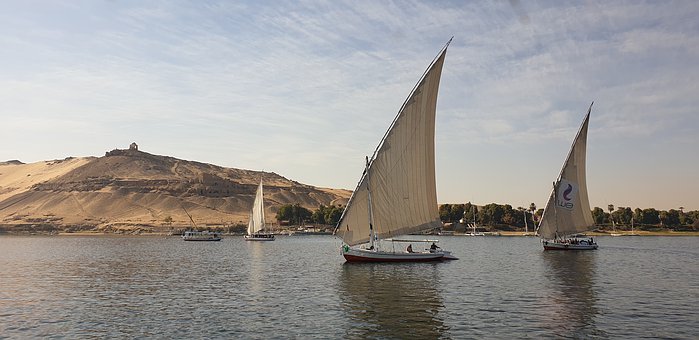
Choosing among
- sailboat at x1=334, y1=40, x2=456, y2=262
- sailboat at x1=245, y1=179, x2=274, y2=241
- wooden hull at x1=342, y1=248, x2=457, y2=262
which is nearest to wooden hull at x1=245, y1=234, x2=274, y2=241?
sailboat at x1=245, y1=179, x2=274, y2=241

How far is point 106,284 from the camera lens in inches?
2184

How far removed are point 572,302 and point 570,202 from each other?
56309 millimetres

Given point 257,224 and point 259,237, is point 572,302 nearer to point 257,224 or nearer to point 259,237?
point 259,237

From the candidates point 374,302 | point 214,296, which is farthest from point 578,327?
point 214,296

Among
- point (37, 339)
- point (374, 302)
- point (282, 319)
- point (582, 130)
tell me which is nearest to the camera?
point (37, 339)

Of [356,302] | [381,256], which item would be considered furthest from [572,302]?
[381,256]

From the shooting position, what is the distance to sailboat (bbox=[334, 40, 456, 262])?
60375 mm

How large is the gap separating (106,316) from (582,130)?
258 feet

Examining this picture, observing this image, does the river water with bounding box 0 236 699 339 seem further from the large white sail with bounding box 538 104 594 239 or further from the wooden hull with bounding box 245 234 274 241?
the wooden hull with bounding box 245 234 274 241

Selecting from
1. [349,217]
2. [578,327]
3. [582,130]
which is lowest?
[578,327]

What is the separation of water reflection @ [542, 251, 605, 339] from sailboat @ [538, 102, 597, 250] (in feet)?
75.7

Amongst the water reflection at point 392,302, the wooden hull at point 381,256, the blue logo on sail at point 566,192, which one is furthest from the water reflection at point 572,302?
the blue logo on sail at point 566,192

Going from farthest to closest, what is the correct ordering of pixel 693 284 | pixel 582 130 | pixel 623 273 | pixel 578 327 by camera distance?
1. pixel 582 130
2. pixel 623 273
3. pixel 693 284
4. pixel 578 327

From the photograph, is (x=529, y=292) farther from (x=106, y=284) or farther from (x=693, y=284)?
(x=106, y=284)
